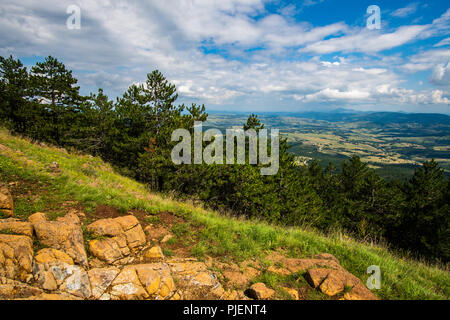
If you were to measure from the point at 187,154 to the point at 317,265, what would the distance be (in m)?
12.7

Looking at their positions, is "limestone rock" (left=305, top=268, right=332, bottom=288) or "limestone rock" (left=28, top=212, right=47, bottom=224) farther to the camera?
"limestone rock" (left=28, top=212, right=47, bottom=224)

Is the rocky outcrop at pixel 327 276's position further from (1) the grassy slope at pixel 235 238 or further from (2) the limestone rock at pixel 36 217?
(2) the limestone rock at pixel 36 217

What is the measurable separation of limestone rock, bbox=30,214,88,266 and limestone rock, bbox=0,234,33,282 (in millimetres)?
534

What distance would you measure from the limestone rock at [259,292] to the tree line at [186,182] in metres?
12.8

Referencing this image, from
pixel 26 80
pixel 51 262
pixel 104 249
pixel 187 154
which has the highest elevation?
pixel 26 80

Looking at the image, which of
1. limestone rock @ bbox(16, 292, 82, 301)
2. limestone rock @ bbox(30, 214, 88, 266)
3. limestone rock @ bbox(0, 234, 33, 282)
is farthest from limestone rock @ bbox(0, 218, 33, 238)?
limestone rock @ bbox(16, 292, 82, 301)

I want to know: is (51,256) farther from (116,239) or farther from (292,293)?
(292,293)

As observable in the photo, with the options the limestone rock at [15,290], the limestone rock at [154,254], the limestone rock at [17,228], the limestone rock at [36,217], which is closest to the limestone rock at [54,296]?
the limestone rock at [15,290]

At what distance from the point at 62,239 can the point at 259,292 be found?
189 inches

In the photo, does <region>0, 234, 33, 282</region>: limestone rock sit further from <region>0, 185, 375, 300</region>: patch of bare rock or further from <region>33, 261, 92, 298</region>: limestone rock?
<region>33, 261, 92, 298</region>: limestone rock

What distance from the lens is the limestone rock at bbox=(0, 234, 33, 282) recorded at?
139 inches

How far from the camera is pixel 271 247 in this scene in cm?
682
